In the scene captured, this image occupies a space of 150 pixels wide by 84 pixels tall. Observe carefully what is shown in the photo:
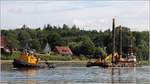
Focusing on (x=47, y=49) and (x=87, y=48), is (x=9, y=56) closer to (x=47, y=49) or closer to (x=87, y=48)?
(x=87, y=48)

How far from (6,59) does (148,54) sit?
52373 millimetres

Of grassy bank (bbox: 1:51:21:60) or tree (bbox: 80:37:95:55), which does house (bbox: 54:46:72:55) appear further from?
grassy bank (bbox: 1:51:21:60)

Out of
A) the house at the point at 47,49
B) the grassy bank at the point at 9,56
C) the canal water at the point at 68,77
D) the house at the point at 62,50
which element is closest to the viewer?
the canal water at the point at 68,77

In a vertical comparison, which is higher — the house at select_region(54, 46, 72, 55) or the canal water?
the canal water

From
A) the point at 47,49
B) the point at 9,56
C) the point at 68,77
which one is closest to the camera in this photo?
the point at 68,77

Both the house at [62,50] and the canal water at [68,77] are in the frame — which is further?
the house at [62,50]

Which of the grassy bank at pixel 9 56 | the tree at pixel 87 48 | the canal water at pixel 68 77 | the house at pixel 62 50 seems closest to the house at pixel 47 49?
the house at pixel 62 50

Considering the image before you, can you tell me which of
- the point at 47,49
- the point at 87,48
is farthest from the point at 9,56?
the point at 47,49

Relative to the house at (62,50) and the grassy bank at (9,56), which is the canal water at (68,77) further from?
the house at (62,50)

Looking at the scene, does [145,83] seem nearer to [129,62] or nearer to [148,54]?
[129,62]

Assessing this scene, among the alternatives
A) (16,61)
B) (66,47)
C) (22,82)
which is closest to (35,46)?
(66,47)

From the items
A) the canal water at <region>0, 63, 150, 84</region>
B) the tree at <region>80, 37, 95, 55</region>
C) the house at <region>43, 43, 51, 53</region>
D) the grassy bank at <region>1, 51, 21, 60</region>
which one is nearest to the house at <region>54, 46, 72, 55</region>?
the house at <region>43, 43, 51, 53</region>

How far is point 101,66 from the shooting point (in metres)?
112

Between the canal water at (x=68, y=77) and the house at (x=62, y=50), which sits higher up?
the canal water at (x=68, y=77)
